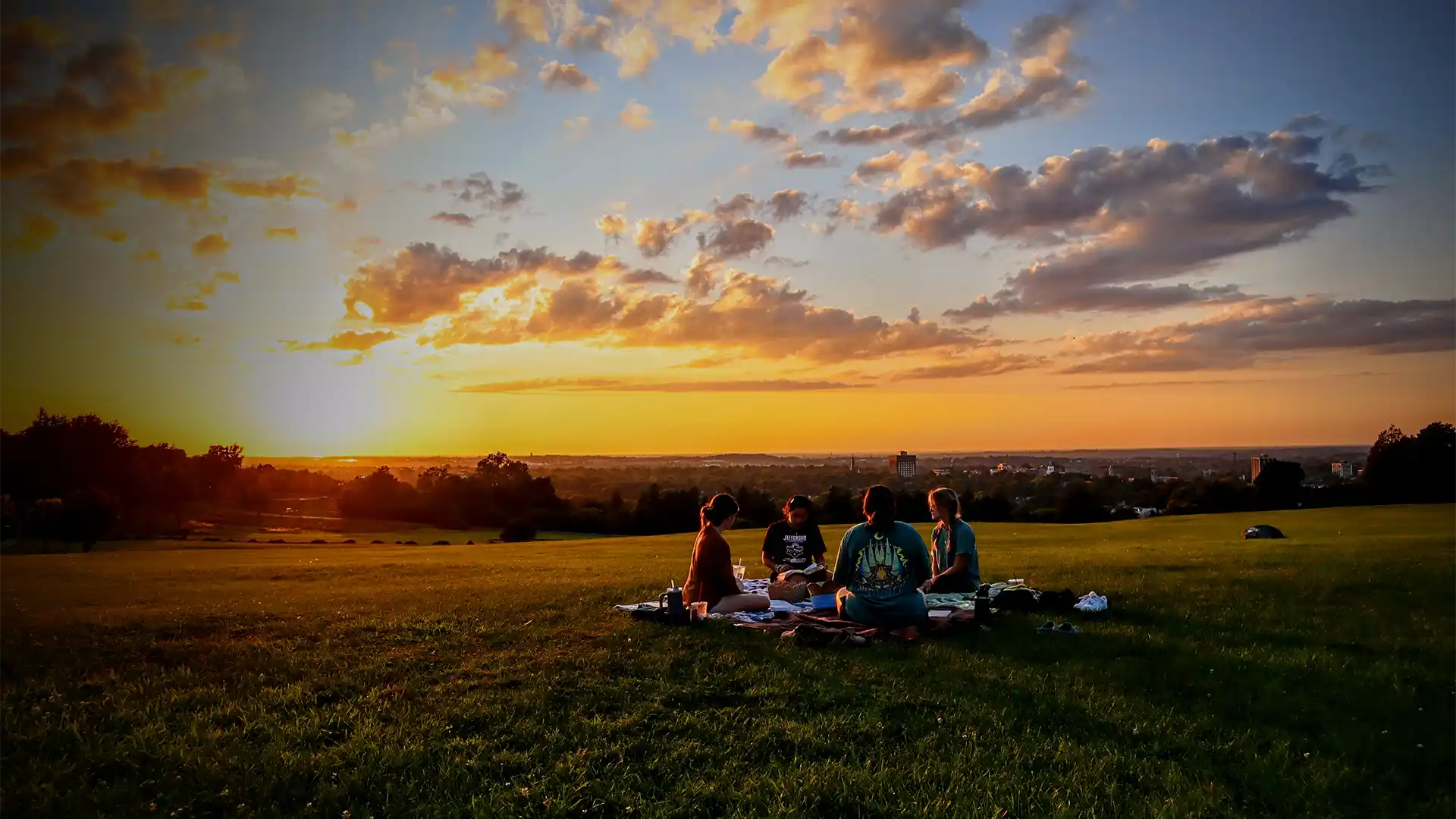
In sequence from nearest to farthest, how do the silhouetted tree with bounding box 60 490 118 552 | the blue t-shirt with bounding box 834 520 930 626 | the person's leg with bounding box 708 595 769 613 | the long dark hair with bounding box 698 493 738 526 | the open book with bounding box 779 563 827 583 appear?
1. the blue t-shirt with bounding box 834 520 930 626
2. the person's leg with bounding box 708 595 769 613
3. the long dark hair with bounding box 698 493 738 526
4. the open book with bounding box 779 563 827 583
5. the silhouetted tree with bounding box 60 490 118 552

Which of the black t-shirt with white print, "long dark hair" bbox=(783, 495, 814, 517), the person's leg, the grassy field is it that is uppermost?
"long dark hair" bbox=(783, 495, 814, 517)

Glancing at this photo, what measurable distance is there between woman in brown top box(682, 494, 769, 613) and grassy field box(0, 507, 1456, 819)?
1.08 m

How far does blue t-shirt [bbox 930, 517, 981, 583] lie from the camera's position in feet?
44.4

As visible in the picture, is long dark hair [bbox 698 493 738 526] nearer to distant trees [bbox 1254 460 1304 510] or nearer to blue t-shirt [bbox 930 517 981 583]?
blue t-shirt [bbox 930 517 981 583]

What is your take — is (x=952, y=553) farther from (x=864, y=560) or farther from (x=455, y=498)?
(x=455, y=498)

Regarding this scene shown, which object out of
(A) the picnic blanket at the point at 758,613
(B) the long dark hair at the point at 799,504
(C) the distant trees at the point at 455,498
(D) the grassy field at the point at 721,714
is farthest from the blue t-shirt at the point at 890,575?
(C) the distant trees at the point at 455,498

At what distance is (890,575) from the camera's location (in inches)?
440

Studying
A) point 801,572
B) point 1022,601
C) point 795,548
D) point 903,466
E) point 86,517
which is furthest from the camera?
point 903,466

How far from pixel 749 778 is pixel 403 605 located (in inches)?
444

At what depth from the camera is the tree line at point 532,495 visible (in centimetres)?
6356

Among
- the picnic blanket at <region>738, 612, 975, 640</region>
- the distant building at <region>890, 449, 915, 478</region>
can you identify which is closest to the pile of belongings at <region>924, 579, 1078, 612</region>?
the picnic blanket at <region>738, 612, 975, 640</region>

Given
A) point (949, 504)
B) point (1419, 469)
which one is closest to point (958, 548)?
point (949, 504)

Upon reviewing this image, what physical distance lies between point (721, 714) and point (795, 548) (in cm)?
776

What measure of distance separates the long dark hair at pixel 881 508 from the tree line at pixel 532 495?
46.2m
